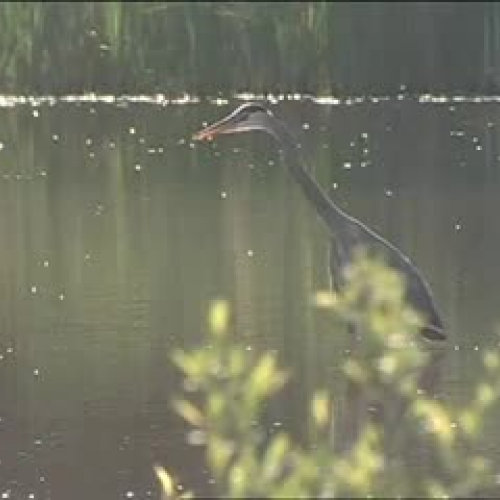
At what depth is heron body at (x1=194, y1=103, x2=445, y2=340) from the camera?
8.11m

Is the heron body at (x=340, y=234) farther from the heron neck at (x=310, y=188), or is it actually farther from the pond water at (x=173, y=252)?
the pond water at (x=173, y=252)

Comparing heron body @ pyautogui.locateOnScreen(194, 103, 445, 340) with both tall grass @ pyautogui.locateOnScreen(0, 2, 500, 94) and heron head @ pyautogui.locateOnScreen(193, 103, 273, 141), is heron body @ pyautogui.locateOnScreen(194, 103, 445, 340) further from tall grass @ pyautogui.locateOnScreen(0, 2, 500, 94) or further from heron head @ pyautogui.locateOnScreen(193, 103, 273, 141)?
tall grass @ pyautogui.locateOnScreen(0, 2, 500, 94)

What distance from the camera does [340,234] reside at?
8.34 meters

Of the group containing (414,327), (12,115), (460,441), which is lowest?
(460,441)

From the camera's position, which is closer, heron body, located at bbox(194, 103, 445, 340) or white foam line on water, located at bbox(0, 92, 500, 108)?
heron body, located at bbox(194, 103, 445, 340)

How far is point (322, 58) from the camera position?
20.5 meters

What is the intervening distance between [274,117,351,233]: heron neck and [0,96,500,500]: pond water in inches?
18.9

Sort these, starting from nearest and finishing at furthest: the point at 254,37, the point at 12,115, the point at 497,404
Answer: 1. the point at 497,404
2. the point at 12,115
3. the point at 254,37

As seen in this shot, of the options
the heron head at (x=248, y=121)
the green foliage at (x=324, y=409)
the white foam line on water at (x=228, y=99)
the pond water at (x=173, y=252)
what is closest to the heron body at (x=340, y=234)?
the heron head at (x=248, y=121)

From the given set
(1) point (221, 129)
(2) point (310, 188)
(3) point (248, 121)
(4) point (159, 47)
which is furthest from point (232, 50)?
(2) point (310, 188)

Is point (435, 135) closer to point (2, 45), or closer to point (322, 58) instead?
point (322, 58)

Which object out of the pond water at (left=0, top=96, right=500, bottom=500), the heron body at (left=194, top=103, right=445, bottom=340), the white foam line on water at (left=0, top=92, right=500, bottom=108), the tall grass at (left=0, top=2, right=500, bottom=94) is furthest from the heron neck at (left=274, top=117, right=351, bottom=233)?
the tall grass at (left=0, top=2, right=500, bottom=94)

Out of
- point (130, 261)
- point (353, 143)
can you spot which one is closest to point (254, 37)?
point (353, 143)

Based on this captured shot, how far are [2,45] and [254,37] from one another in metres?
A: 2.51
